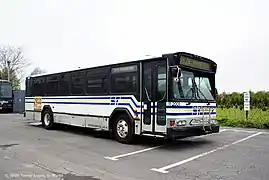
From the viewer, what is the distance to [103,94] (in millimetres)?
11109

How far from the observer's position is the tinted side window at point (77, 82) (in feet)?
40.3

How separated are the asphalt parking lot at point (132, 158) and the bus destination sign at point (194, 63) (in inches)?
97.4

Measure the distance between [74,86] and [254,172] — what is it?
8117 millimetres

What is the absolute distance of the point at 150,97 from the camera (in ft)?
30.7

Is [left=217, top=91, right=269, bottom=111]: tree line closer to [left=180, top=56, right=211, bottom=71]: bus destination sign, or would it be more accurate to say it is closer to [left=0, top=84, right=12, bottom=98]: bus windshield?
[left=180, top=56, right=211, bottom=71]: bus destination sign

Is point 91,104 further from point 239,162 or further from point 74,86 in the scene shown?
point 239,162

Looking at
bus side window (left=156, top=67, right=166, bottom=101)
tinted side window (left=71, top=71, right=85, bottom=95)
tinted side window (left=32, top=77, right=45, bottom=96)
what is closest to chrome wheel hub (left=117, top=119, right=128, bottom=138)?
bus side window (left=156, top=67, right=166, bottom=101)

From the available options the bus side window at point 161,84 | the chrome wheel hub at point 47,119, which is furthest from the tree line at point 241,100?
the bus side window at point 161,84

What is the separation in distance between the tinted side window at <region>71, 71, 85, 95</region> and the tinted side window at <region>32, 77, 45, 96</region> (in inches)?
111

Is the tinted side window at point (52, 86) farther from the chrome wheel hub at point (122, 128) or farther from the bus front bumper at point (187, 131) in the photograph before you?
the bus front bumper at point (187, 131)

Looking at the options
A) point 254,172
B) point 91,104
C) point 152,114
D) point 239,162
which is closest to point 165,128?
point 152,114

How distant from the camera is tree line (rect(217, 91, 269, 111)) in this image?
26734mm

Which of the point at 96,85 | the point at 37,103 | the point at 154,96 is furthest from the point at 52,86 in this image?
the point at 154,96

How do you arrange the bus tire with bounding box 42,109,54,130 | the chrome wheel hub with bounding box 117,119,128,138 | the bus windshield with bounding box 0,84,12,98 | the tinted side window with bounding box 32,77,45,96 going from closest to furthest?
the chrome wheel hub with bounding box 117,119,128,138
the bus tire with bounding box 42,109,54,130
the tinted side window with bounding box 32,77,45,96
the bus windshield with bounding box 0,84,12,98
